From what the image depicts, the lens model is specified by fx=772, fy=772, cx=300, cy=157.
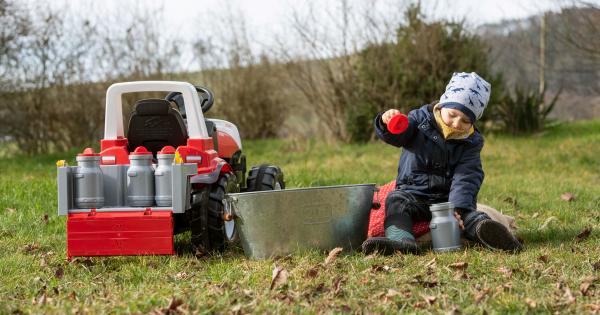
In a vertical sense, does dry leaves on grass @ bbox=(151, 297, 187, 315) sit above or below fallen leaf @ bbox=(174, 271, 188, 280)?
above

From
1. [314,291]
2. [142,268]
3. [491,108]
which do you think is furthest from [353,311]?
[491,108]

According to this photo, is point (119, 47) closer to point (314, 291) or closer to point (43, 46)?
point (43, 46)

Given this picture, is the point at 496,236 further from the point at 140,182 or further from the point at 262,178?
the point at 140,182

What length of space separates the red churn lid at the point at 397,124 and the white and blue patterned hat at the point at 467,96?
267mm

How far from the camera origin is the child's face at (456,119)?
4337 mm

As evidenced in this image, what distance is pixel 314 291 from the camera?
3.18m

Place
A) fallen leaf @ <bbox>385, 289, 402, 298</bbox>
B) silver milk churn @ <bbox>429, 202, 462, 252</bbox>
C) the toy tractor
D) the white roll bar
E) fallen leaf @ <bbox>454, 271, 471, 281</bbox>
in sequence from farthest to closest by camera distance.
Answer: the white roll bar
silver milk churn @ <bbox>429, 202, 462, 252</bbox>
the toy tractor
fallen leaf @ <bbox>454, 271, 471, 281</bbox>
fallen leaf @ <bbox>385, 289, 402, 298</bbox>

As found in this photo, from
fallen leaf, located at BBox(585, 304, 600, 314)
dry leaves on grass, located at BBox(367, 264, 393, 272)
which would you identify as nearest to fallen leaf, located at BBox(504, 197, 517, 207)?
dry leaves on grass, located at BBox(367, 264, 393, 272)

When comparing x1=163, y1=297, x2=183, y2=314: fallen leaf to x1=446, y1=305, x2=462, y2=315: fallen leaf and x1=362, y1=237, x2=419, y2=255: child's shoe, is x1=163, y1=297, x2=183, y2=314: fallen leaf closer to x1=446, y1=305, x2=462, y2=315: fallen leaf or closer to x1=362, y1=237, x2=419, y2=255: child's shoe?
x1=446, y1=305, x2=462, y2=315: fallen leaf

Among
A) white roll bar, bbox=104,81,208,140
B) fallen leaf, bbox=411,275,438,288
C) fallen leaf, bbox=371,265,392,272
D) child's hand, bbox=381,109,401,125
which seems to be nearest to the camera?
fallen leaf, bbox=411,275,438,288

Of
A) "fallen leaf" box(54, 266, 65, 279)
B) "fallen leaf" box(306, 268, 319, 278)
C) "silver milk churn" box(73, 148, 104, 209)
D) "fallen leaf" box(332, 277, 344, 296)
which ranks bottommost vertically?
"fallen leaf" box(54, 266, 65, 279)

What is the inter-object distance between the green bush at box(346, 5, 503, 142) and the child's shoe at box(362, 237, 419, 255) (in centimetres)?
892

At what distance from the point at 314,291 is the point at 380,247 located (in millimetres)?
919

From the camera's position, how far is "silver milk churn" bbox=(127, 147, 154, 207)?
4039 mm
